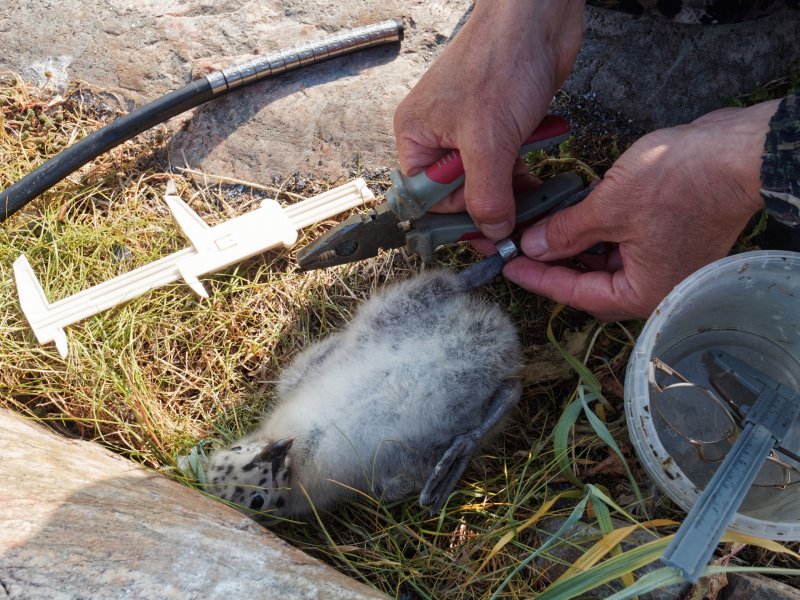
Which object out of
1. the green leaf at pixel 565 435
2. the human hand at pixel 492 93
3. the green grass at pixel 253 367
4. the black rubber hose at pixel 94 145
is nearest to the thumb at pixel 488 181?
the human hand at pixel 492 93

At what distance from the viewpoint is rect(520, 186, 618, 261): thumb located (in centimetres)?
198

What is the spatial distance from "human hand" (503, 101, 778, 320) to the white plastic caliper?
35.5 inches

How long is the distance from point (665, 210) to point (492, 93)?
60cm

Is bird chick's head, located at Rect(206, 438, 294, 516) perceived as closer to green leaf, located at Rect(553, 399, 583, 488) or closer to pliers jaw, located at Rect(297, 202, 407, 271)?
pliers jaw, located at Rect(297, 202, 407, 271)

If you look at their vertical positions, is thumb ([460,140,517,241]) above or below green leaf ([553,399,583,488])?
above

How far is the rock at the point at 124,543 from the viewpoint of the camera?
137 cm

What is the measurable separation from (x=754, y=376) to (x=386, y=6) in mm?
2071

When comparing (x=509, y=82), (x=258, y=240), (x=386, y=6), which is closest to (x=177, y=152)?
(x=258, y=240)

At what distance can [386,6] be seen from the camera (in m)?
2.88

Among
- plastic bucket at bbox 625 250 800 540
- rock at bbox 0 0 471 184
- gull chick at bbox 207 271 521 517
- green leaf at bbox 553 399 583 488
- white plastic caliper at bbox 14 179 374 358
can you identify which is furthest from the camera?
rock at bbox 0 0 471 184

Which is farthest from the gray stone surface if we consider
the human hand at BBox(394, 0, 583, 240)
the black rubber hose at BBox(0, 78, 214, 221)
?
the human hand at BBox(394, 0, 583, 240)

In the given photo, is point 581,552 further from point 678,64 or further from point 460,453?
point 678,64

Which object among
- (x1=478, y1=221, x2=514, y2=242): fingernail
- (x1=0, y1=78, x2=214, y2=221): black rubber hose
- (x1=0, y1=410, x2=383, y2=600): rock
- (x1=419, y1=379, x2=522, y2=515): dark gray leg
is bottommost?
(x1=419, y1=379, x2=522, y2=515): dark gray leg

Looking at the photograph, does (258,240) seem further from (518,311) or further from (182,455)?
(518,311)
